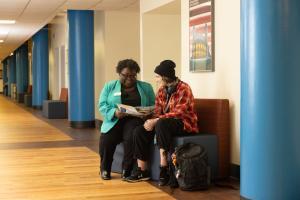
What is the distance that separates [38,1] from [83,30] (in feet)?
5.90

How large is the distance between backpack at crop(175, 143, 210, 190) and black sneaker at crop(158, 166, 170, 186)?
0.22m

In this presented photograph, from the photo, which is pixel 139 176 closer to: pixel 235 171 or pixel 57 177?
pixel 57 177

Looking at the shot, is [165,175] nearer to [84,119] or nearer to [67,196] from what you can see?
[67,196]

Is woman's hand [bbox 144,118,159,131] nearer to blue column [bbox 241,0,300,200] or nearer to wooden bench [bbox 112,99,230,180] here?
wooden bench [bbox 112,99,230,180]

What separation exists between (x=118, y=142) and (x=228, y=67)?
1.52m

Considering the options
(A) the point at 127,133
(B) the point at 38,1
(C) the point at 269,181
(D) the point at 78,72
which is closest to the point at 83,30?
(D) the point at 78,72

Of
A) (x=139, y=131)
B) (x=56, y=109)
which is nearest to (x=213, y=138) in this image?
(x=139, y=131)

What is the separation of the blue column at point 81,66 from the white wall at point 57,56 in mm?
4559

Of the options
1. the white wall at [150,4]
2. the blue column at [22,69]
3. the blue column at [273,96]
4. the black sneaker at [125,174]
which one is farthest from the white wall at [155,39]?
the blue column at [22,69]

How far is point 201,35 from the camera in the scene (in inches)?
251

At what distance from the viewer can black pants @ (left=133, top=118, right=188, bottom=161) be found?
502 centimetres

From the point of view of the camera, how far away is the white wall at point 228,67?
558cm

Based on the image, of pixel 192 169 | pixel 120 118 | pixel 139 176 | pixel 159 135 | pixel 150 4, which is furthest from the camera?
pixel 150 4

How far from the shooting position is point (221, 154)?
5504mm
